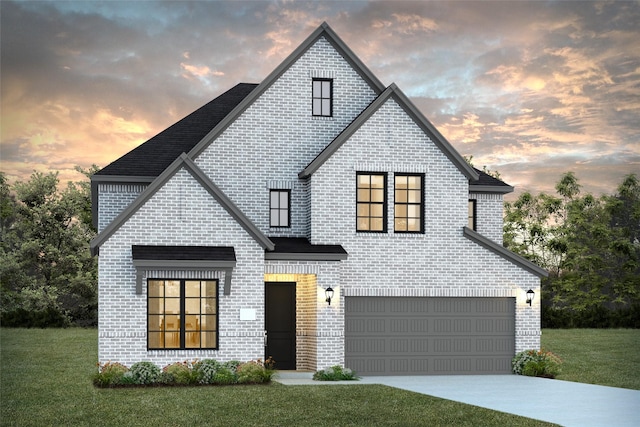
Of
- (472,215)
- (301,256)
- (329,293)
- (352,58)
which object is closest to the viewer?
(301,256)

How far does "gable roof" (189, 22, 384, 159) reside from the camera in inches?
1032

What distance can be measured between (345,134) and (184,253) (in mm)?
5988

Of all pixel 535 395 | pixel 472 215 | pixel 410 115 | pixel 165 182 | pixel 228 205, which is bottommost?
pixel 535 395

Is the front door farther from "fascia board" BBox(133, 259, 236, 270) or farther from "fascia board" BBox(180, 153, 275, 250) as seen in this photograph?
"fascia board" BBox(133, 259, 236, 270)

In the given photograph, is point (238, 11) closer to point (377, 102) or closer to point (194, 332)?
point (377, 102)

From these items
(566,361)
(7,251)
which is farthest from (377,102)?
(7,251)

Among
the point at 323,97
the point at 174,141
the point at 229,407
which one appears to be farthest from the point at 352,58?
the point at 229,407

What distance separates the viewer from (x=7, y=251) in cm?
5597

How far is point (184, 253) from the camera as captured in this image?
907 inches

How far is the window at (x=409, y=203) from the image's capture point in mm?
26281

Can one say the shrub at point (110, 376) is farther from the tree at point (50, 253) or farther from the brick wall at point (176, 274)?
the tree at point (50, 253)

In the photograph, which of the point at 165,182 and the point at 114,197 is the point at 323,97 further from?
the point at 114,197

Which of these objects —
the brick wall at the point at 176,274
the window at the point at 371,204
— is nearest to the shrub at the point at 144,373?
the brick wall at the point at 176,274

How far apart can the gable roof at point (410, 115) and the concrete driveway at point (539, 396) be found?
6152 mm
